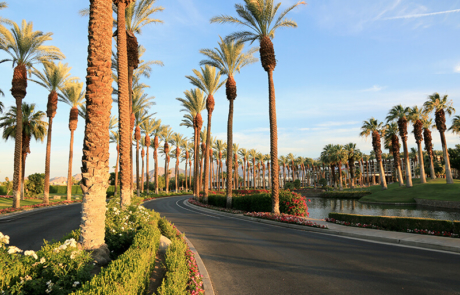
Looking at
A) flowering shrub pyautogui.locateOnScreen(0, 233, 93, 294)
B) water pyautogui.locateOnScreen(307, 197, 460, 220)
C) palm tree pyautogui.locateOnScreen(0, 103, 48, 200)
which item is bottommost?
water pyautogui.locateOnScreen(307, 197, 460, 220)

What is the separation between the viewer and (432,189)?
41.6 metres

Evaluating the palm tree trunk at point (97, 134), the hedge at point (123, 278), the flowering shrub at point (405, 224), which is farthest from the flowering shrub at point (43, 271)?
the flowering shrub at point (405, 224)

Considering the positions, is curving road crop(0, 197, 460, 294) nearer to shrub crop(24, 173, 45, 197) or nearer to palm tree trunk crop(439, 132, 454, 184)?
shrub crop(24, 173, 45, 197)

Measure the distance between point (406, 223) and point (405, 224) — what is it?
0.07m

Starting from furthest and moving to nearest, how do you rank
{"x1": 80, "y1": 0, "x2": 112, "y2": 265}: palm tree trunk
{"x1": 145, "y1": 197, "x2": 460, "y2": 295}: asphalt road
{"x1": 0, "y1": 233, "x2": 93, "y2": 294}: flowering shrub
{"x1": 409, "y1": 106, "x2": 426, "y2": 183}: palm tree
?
{"x1": 409, "y1": 106, "x2": 426, "y2": 183}: palm tree < {"x1": 80, "y1": 0, "x2": 112, "y2": 265}: palm tree trunk < {"x1": 145, "y1": 197, "x2": 460, "y2": 295}: asphalt road < {"x1": 0, "y1": 233, "x2": 93, "y2": 294}: flowering shrub

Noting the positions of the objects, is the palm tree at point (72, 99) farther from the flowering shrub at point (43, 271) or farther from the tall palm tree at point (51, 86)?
the flowering shrub at point (43, 271)

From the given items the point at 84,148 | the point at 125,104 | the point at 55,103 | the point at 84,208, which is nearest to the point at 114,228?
the point at 84,208

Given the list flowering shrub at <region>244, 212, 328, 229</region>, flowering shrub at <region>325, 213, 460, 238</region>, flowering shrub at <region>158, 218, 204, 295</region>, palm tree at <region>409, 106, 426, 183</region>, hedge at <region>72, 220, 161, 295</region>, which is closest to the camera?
hedge at <region>72, 220, 161, 295</region>

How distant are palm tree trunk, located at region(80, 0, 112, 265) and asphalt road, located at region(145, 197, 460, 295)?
3332mm

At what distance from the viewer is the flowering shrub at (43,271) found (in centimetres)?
429

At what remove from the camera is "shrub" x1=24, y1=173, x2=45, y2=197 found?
4200cm

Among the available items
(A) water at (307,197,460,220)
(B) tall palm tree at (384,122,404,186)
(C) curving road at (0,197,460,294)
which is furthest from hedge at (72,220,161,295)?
(B) tall palm tree at (384,122,404,186)

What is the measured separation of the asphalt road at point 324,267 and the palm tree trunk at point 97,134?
3332 millimetres

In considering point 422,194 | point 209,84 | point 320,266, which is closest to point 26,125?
point 209,84
